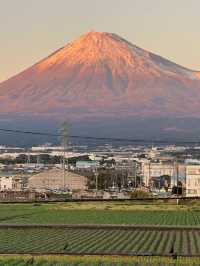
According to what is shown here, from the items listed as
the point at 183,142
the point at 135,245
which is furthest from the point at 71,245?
the point at 183,142

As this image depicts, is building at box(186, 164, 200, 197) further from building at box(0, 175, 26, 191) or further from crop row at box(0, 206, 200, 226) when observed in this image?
crop row at box(0, 206, 200, 226)

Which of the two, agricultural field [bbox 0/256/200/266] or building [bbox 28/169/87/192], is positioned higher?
building [bbox 28/169/87/192]

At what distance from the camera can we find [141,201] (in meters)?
42.7

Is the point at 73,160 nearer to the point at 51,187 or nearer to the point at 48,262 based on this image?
the point at 51,187

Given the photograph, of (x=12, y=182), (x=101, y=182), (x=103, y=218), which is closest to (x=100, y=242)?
(x=103, y=218)

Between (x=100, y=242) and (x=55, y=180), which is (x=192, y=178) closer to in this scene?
(x=55, y=180)

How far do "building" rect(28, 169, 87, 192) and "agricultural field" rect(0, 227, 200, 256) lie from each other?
60612 millimetres

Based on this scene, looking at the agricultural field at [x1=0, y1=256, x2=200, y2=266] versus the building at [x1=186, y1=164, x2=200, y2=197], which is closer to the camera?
the agricultural field at [x1=0, y1=256, x2=200, y2=266]

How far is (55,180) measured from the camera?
83.8m

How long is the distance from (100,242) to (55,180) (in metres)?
66.7

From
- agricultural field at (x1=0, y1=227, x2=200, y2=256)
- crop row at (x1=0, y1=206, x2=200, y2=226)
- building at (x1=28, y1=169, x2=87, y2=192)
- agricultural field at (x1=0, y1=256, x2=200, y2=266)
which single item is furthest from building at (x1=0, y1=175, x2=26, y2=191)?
agricultural field at (x1=0, y1=256, x2=200, y2=266)

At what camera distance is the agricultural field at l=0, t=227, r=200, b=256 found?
15275mm

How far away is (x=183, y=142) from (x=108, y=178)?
83.4 meters

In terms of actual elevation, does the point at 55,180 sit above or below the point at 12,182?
above
